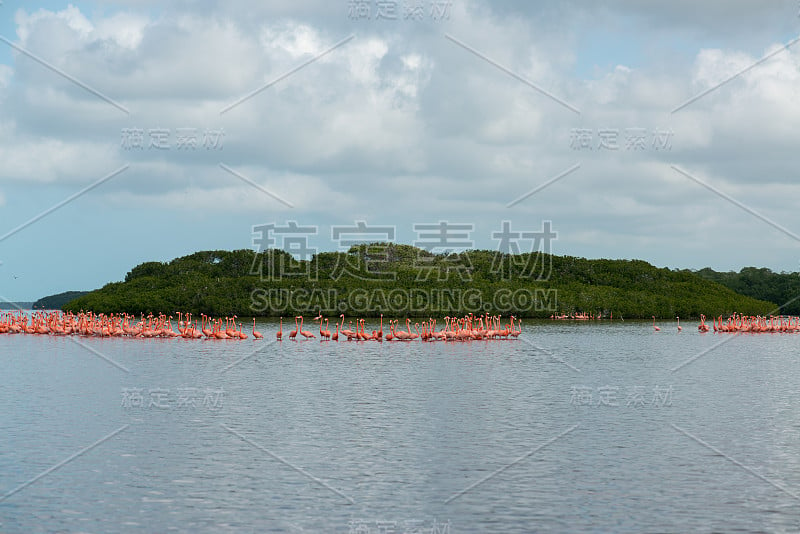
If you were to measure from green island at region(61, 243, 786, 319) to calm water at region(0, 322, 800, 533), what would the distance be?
50.4 metres

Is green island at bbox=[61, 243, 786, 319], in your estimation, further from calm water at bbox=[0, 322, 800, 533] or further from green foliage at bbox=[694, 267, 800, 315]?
calm water at bbox=[0, 322, 800, 533]

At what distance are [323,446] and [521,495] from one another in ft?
19.8

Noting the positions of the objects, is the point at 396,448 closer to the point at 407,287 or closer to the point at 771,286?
the point at 407,287

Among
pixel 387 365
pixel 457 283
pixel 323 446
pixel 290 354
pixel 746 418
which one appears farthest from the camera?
pixel 457 283

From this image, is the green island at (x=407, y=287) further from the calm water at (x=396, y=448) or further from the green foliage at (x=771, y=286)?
the calm water at (x=396, y=448)

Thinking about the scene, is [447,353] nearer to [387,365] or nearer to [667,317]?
[387,365]

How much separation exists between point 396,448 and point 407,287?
76.3 m

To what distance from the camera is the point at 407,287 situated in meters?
97.8

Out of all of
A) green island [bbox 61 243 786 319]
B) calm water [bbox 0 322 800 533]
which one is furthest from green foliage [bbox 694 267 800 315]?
calm water [bbox 0 322 800 533]

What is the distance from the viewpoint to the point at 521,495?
1738cm

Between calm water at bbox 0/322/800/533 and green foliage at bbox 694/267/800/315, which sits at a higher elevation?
green foliage at bbox 694/267/800/315

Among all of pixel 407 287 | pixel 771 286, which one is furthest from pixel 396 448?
Answer: pixel 771 286

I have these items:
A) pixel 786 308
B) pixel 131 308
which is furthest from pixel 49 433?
pixel 786 308

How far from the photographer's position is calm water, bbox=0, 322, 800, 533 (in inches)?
632
